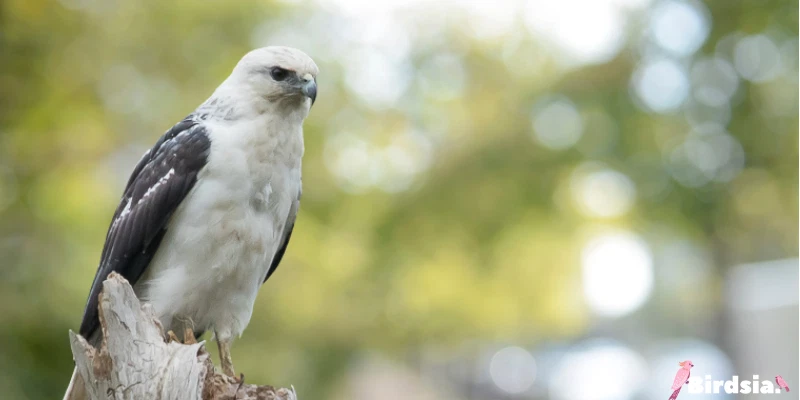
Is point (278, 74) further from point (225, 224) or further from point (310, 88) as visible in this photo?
point (225, 224)

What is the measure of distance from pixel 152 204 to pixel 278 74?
0.84 metres

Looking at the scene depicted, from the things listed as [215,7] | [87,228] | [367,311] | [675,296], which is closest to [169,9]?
[215,7]

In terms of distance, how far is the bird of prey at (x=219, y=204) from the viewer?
373 cm

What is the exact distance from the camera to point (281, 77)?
390 cm

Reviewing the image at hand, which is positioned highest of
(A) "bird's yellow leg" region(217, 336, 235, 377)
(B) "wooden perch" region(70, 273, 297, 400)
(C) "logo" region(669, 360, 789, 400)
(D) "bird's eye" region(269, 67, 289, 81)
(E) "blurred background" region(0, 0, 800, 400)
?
(E) "blurred background" region(0, 0, 800, 400)

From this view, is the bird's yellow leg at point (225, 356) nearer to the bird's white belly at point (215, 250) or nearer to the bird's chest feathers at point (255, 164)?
the bird's white belly at point (215, 250)

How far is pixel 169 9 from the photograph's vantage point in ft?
23.4

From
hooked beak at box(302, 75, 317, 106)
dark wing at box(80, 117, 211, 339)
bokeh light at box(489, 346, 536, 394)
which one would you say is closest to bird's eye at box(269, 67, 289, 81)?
hooked beak at box(302, 75, 317, 106)

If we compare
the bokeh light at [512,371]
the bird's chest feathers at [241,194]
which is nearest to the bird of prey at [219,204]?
the bird's chest feathers at [241,194]

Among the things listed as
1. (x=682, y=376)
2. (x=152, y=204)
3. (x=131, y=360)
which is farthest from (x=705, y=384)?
(x=131, y=360)

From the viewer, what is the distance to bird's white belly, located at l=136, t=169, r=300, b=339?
146 inches

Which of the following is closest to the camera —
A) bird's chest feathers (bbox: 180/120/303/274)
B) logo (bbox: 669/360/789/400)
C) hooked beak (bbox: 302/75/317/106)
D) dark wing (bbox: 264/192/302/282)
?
logo (bbox: 669/360/789/400)

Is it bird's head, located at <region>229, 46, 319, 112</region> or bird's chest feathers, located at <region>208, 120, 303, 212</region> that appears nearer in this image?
bird's chest feathers, located at <region>208, 120, 303, 212</region>

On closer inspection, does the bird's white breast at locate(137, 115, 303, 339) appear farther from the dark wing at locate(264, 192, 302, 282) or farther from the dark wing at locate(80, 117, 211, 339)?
the dark wing at locate(264, 192, 302, 282)
